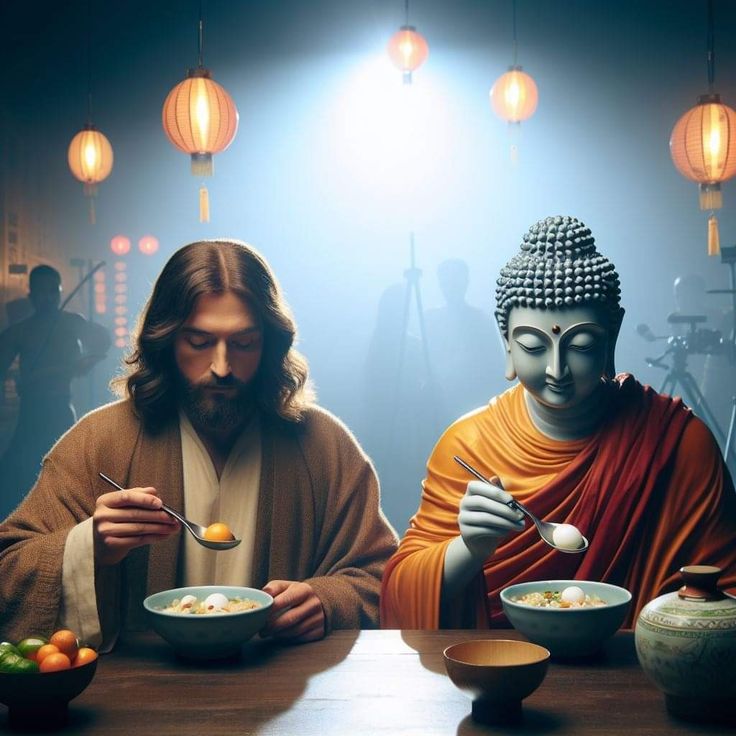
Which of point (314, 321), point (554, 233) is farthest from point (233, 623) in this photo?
point (314, 321)

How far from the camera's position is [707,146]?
4.46 m

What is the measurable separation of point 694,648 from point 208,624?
921 mm

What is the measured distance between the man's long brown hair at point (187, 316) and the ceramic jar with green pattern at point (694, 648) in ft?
4.63

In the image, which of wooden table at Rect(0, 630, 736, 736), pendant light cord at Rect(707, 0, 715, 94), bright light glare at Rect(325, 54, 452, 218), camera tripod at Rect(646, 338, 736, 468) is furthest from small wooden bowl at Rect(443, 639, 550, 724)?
pendant light cord at Rect(707, 0, 715, 94)

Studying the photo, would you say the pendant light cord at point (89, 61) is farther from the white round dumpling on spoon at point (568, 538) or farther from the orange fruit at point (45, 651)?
the orange fruit at point (45, 651)

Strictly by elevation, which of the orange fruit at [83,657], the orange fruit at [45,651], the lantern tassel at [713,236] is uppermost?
the lantern tassel at [713,236]

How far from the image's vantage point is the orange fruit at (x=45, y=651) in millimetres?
1799

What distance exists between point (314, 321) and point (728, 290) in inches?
76.7

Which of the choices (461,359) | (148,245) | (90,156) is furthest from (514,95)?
(90,156)

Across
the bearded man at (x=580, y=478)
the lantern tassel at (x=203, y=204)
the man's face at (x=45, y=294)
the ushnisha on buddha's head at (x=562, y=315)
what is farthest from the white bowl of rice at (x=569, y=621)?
the man's face at (x=45, y=294)

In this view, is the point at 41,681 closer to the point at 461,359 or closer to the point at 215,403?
the point at 215,403

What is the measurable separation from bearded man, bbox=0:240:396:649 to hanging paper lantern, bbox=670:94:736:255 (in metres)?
2.34

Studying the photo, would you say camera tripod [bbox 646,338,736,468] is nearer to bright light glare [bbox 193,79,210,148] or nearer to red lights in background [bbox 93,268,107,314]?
bright light glare [bbox 193,79,210,148]

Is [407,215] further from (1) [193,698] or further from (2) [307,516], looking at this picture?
(1) [193,698]
